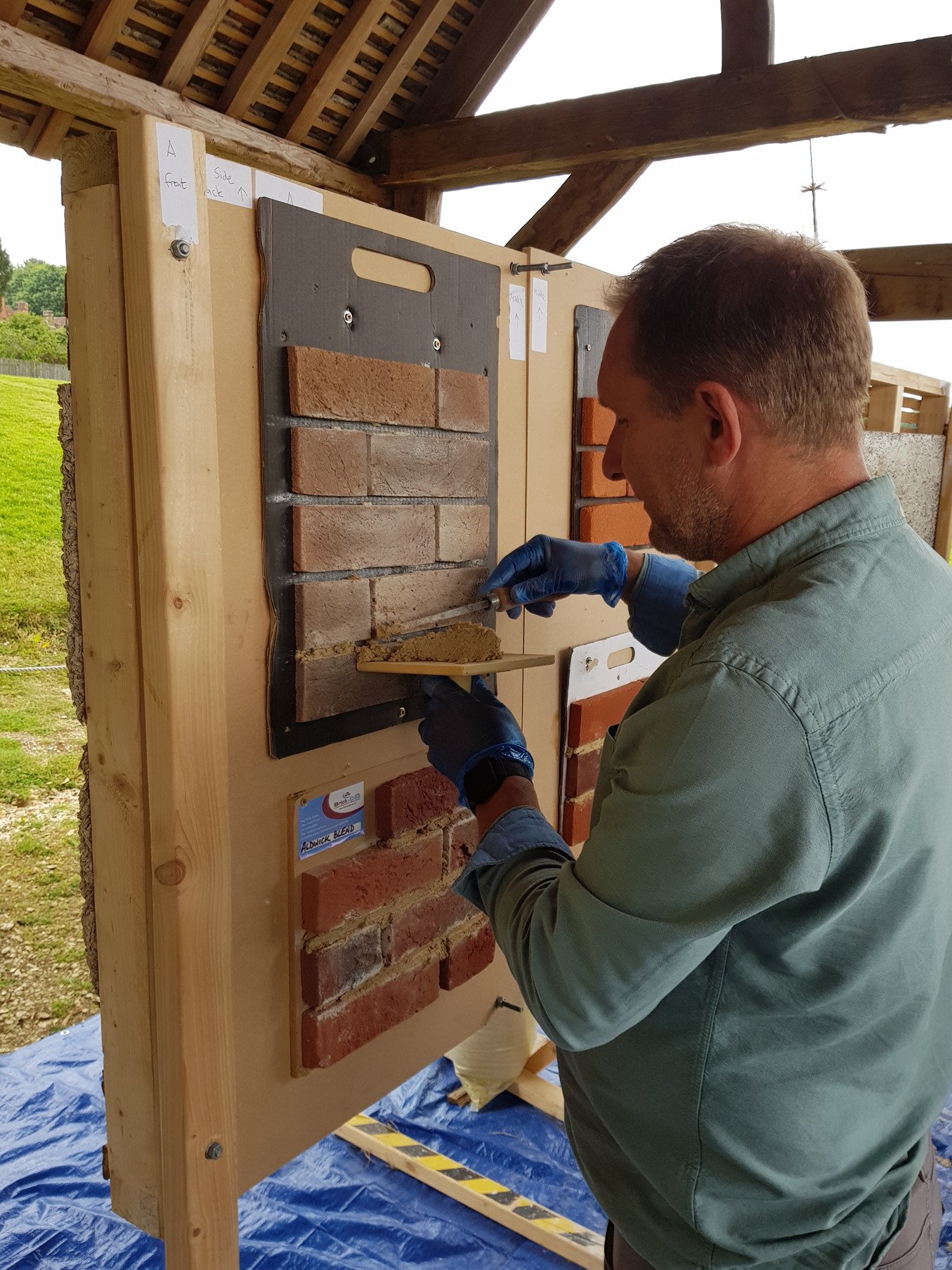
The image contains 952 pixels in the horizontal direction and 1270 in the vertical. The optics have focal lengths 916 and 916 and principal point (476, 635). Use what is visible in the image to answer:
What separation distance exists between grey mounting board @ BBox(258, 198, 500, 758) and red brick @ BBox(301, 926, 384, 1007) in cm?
32

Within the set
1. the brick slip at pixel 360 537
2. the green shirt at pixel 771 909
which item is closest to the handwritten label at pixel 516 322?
the brick slip at pixel 360 537

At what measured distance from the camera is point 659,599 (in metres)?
1.74

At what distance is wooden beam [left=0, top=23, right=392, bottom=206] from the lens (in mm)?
2568

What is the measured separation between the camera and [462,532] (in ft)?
5.09

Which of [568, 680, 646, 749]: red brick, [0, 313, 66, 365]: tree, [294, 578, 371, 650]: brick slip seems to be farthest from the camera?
[0, 313, 66, 365]: tree

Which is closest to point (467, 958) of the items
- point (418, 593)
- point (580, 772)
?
point (580, 772)

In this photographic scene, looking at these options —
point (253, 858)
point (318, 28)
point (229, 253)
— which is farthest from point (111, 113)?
point (253, 858)

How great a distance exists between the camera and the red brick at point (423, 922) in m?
1.53

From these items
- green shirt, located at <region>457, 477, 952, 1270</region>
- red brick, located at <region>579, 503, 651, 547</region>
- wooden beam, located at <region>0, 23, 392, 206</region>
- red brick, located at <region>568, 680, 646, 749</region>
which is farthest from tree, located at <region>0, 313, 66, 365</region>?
green shirt, located at <region>457, 477, 952, 1270</region>

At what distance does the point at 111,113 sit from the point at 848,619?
117 inches

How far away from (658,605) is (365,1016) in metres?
0.89

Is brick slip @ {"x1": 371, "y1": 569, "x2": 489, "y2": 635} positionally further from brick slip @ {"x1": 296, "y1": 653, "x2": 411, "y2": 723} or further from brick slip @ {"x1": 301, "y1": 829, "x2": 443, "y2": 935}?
brick slip @ {"x1": 301, "y1": 829, "x2": 443, "y2": 935}

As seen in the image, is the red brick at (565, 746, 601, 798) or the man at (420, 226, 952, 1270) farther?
the red brick at (565, 746, 601, 798)

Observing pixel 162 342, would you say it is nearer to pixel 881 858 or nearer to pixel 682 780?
pixel 682 780
